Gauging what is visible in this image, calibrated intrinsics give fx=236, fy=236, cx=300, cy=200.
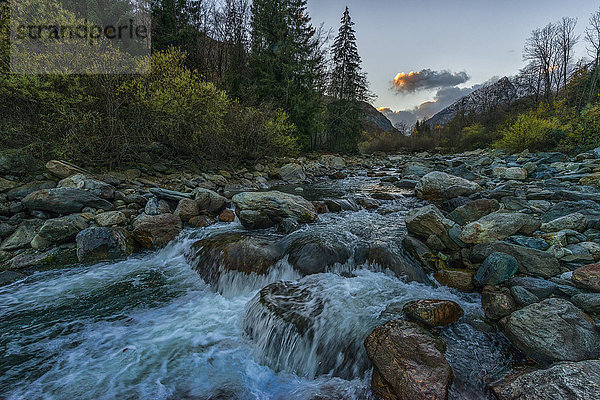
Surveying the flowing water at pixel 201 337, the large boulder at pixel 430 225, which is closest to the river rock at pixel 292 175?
the large boulder at pixel 430 225

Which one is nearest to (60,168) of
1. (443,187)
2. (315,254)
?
(315,254)

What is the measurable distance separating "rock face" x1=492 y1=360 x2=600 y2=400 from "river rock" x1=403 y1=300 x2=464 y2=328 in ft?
2.42

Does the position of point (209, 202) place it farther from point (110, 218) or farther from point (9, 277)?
point (9, 277)

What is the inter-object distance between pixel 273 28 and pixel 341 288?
68.8 ft

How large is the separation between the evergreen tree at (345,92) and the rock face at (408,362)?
24.9 meters

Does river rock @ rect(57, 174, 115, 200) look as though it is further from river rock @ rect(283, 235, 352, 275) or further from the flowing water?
river rock @ rect(283, 235, 352, 275)

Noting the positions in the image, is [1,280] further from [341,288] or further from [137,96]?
[137,96]

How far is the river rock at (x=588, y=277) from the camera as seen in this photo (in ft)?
8.25

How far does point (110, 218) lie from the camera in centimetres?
554

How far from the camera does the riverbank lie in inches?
84.4

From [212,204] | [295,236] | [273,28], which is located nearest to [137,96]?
[212,204]

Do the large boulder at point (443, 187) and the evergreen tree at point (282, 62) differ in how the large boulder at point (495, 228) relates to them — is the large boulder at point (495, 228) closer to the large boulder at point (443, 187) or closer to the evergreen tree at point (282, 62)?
the large boulder at point (443, 187)

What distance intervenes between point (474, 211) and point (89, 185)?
9.54 m

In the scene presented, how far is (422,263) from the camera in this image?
3984 millimetres
